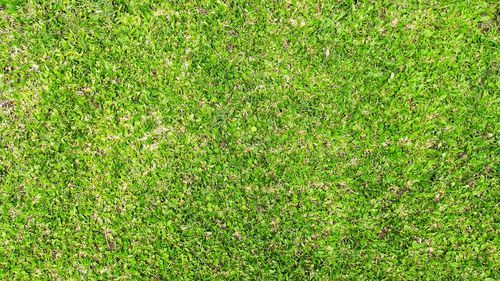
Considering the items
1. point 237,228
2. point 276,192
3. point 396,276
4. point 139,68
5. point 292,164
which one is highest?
point 139,68

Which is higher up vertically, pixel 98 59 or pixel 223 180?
pixel 98 59

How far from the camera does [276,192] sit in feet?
12.8

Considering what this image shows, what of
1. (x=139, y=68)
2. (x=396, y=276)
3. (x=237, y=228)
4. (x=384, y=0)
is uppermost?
(x=384, y=0)

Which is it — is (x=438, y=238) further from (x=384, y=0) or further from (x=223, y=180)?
(x=384, y=0)

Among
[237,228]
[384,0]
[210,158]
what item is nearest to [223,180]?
[210,158]

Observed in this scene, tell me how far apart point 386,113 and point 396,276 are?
1.71 metres

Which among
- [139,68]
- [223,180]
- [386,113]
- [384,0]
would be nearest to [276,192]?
[223,180]

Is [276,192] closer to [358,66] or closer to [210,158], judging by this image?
[210,158]

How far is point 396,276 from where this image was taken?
150 inches

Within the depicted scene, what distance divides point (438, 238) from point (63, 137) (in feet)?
13.7

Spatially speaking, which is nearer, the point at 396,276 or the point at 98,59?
the point at 396,276

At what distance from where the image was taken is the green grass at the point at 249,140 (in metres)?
3.83

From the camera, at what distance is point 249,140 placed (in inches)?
156

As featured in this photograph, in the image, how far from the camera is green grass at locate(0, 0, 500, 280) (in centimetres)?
383
